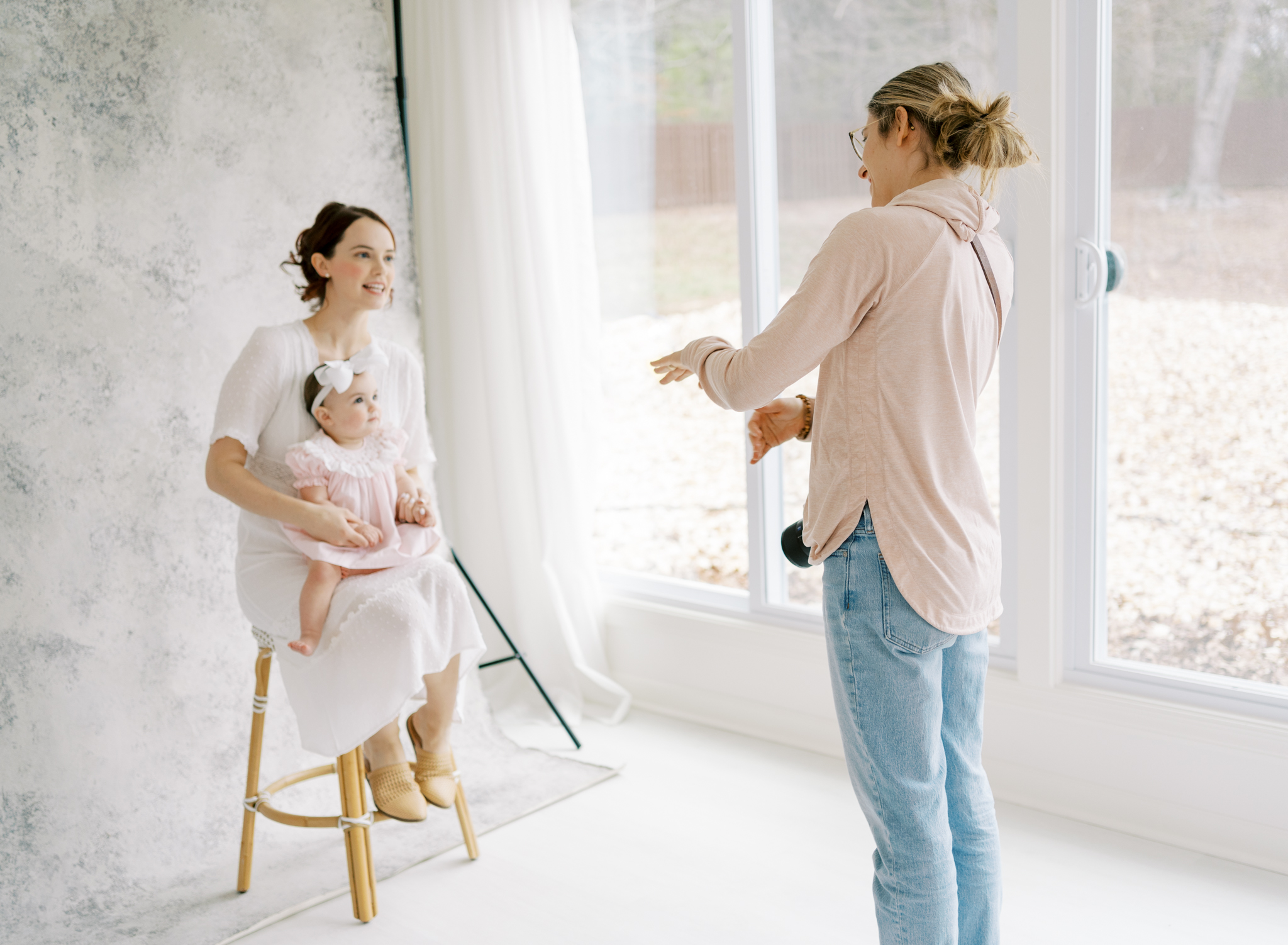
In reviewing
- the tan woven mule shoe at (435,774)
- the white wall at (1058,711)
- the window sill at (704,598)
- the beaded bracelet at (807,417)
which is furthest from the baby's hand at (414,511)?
the white wall at (1058,711)

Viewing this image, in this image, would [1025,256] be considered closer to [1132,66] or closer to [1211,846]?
[1132,66]

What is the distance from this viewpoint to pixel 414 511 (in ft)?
7.51

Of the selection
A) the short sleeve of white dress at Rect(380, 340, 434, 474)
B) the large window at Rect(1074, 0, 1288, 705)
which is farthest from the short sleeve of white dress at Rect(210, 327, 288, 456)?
the large window at Rect(1074, 0, 1288, 705)

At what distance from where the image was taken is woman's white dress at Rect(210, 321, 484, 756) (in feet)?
6.81

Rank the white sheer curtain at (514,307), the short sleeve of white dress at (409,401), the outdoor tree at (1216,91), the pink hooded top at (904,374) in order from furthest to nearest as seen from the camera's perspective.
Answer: the white sheer curtain at (514,307) → the short sleeve of white dress at (409,401) → the outdoor tree at (1216,91) → the pink hooded top at (904,374)

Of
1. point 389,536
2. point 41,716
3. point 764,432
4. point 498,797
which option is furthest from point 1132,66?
point 41,716

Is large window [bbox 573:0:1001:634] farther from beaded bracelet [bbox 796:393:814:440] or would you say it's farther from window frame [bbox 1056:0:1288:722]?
beaded bracelet [bbox 796:393:814:440]

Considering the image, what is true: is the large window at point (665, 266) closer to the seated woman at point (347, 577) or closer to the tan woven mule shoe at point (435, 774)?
the seated woman at point (347, 577)

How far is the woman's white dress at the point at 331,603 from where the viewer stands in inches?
81.7

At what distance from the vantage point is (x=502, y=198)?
10.6 ft

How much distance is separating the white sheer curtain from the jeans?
6.19 feet

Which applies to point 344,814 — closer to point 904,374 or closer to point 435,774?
point 435,774

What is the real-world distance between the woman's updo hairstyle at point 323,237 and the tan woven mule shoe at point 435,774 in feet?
3.17

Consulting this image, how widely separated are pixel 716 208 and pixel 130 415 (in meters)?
1.68
